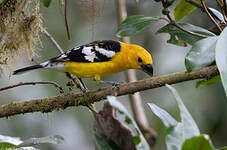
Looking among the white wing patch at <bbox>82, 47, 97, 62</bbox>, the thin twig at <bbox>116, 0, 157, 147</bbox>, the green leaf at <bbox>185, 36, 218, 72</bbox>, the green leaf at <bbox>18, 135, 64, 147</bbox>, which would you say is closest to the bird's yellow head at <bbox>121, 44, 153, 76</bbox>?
the thin twig at <bbox>116, 0, 157, 147</bbox>

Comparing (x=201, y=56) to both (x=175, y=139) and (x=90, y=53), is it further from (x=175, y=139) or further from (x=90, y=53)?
(x=90, y=53)

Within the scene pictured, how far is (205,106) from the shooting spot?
590cm

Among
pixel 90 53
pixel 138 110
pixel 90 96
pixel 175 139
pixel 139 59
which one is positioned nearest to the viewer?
pixel 175 139

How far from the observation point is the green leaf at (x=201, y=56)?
231 cm

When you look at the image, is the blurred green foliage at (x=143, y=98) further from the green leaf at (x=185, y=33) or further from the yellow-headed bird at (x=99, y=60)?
the green leaf at (x=185, y=33)

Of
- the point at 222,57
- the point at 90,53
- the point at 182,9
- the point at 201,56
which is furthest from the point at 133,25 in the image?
the point at 90,53

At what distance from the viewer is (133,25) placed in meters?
2.87

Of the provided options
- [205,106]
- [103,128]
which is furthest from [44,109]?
[205,106]

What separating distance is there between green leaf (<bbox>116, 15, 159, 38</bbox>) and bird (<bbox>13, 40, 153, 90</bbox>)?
4.29ft

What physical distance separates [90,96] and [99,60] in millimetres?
1177

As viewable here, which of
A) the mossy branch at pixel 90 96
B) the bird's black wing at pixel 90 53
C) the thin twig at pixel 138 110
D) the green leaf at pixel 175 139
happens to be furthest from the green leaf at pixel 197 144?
the bird's black wing at pixel 90 53

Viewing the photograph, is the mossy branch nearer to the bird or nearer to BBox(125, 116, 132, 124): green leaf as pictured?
the bird

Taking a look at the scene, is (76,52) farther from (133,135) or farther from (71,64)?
(133,135)

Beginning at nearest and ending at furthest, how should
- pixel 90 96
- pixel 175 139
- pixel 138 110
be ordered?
1. pixel 175 139
2. pixel 90 96
3. pixel 138 110
